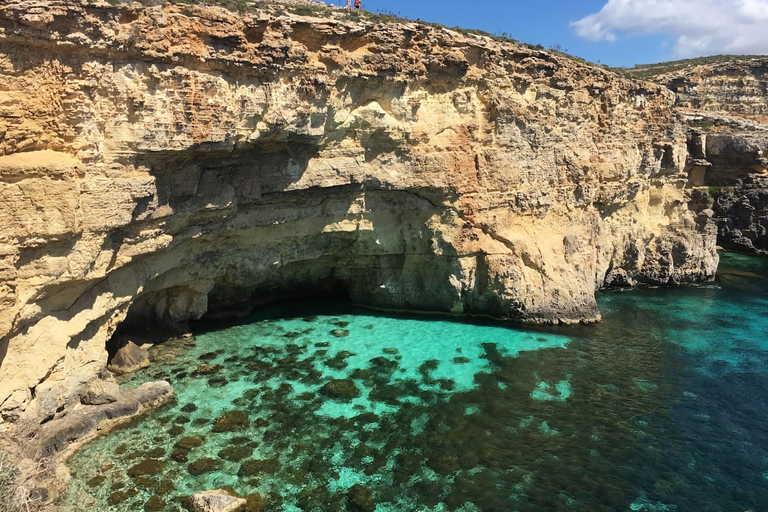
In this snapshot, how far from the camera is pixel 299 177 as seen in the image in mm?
18203

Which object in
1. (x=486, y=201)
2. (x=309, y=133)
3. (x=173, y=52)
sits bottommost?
(x=486, y=201)

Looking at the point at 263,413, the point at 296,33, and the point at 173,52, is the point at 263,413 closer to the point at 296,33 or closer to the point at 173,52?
the point at 173,52

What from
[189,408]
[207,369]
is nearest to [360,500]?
[189,408]

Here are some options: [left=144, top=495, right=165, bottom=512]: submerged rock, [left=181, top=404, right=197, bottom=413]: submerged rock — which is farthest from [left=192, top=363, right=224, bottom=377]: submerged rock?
[left=144, top=495, right=165, bottom=512]: submerged rock

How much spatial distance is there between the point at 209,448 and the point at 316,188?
9.82 m

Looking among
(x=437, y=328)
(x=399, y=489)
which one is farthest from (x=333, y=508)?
(x=437, y=328)

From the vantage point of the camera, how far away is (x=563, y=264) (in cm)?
2227

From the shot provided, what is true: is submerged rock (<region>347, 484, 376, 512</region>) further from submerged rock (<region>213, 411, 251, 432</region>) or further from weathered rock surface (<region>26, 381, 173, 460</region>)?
weathered rock surface (<region>26, 381, 173, 460</region>)

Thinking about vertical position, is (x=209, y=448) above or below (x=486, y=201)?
below

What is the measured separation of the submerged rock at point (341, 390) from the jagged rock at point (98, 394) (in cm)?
563

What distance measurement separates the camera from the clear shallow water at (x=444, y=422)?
1137 cm

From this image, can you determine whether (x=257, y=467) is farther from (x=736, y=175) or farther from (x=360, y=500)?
(x=736, y=175)

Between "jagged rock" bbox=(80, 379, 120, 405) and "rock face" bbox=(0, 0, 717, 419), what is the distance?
442 millimetres

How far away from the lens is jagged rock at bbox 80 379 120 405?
13477 mm
